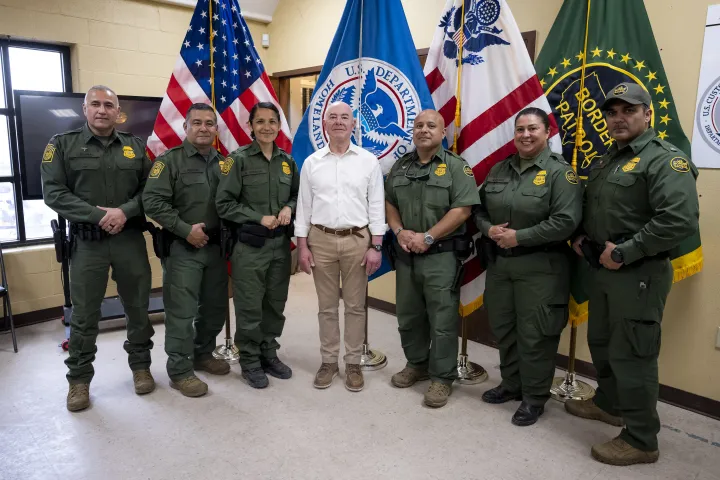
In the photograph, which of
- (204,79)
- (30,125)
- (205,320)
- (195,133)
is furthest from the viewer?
(30,125)

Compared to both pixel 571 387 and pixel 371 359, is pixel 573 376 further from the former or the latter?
pixel 371 359

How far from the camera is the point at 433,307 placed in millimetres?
2883

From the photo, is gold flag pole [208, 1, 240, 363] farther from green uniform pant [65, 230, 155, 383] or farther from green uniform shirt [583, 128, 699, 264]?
green uniform shirt [583, 128, 699, 264]

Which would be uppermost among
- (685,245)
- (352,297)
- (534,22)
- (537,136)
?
(534,22)

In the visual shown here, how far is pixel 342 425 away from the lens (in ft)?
8.77

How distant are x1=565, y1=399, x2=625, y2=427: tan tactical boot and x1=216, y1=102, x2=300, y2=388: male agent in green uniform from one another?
1723 mm

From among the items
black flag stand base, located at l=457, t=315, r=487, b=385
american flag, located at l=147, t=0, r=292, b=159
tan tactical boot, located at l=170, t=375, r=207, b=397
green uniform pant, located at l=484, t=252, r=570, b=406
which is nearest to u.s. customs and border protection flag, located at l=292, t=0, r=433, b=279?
american flag, located at l=147, t=0, r=292, b=159

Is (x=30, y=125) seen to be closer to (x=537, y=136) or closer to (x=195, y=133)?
(x=195, y=133)

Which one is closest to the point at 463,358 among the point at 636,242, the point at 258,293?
the point at 258,293

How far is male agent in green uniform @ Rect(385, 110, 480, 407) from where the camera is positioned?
2.78 meters

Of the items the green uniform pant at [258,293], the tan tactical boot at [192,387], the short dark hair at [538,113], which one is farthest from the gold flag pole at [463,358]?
the tan tactical boot at [192,387]

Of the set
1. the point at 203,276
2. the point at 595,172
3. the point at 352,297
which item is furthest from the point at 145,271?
the point at 595,172

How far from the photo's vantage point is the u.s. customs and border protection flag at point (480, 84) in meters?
2.88

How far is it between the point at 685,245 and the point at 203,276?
2631mm
